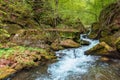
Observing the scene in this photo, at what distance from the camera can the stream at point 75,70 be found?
781 centimetres

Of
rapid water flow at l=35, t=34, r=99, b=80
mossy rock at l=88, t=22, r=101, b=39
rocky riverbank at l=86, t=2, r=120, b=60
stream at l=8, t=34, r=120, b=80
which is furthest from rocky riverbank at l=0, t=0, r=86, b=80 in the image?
mossy rock at l=88, t=22, r=101, b=39

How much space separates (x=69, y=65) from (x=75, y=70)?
2.93ft

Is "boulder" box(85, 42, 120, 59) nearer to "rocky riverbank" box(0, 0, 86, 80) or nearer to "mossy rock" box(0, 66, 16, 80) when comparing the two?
"rocky riverbank" box(0, 0, 86, 80)

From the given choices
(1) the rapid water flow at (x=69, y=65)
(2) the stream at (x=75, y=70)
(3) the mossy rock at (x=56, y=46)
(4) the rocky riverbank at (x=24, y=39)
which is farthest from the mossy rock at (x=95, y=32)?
(2) the stream at (x=75, y=70)

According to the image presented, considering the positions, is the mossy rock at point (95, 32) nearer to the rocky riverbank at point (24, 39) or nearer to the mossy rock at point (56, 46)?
the rocky riverbank at point (24, 39)

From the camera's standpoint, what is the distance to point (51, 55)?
36.4ft

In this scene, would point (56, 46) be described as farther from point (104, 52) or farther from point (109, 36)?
point (109, 36)

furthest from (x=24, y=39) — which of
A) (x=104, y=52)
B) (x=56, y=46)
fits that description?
(x=104, y=52)

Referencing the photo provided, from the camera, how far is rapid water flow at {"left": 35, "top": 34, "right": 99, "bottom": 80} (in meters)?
8.08

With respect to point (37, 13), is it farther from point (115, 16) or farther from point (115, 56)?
point (115, 56)

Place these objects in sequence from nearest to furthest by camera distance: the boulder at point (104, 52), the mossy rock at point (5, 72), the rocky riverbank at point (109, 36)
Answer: the mossy rock at point (5, 72) → the boulder at point (104, 52) → the rocky riverbank at point (109, 36)

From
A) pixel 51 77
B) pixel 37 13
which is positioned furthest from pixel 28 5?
pixel 51 77

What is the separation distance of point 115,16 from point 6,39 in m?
9.59

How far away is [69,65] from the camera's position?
965cm
